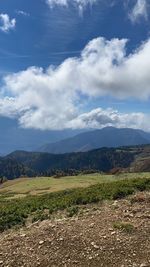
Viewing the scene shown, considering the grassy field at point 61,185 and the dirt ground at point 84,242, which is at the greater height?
the grassy field at point 61,185

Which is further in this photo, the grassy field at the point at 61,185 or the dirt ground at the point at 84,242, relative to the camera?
the grassy field at the point at 61,185

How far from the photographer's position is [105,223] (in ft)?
64.7

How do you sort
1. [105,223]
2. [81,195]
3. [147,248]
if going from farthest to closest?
[81,195] → [105,223] → [147,248]

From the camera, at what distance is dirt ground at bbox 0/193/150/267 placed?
1616cm

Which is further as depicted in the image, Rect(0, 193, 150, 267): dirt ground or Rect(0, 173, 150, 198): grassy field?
Rect(0, 173, 150, 198): grassy field

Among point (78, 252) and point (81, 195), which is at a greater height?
point (81, 195)

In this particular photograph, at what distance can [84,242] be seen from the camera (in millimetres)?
17578

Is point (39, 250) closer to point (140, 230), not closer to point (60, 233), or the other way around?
point (60, 233)

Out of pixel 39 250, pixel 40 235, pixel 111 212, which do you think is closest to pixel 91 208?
pixel 111 212

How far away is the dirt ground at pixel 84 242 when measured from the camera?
1616 cm

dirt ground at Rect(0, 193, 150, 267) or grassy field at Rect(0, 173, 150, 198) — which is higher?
grassy field at Rect(0, 173, 150, 198)

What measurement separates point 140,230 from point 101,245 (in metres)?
2.37

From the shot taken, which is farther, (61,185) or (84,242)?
(61,185)

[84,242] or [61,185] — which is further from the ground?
[61,185]
